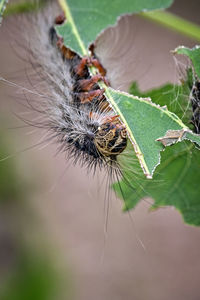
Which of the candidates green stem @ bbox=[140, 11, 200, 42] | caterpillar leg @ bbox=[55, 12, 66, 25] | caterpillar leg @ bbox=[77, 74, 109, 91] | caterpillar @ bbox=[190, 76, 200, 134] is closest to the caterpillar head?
caterpillar leg @ bbox=[77, 74, 109, 91]

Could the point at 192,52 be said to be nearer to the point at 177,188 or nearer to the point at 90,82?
the point at 90,82

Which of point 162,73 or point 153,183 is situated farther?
point 162,73

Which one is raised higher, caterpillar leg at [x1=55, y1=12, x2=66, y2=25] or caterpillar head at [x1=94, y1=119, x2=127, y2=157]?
caterpillar leg at [x1=55, y1=12, x2=66, y2=25]

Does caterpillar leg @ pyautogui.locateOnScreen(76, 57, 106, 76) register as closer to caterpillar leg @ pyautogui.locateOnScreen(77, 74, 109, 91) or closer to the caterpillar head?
caterpillar leg @ pyautogui.locateOnScreen(77, 74, 109, 91)

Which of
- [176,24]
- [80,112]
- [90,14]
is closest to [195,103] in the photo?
[80,112]

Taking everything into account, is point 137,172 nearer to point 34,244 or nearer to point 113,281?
point 34,244

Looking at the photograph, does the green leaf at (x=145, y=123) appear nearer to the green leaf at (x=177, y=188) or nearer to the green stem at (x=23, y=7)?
the green leaf at (x=177, y=188)

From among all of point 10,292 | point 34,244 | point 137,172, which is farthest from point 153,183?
point 34,244
